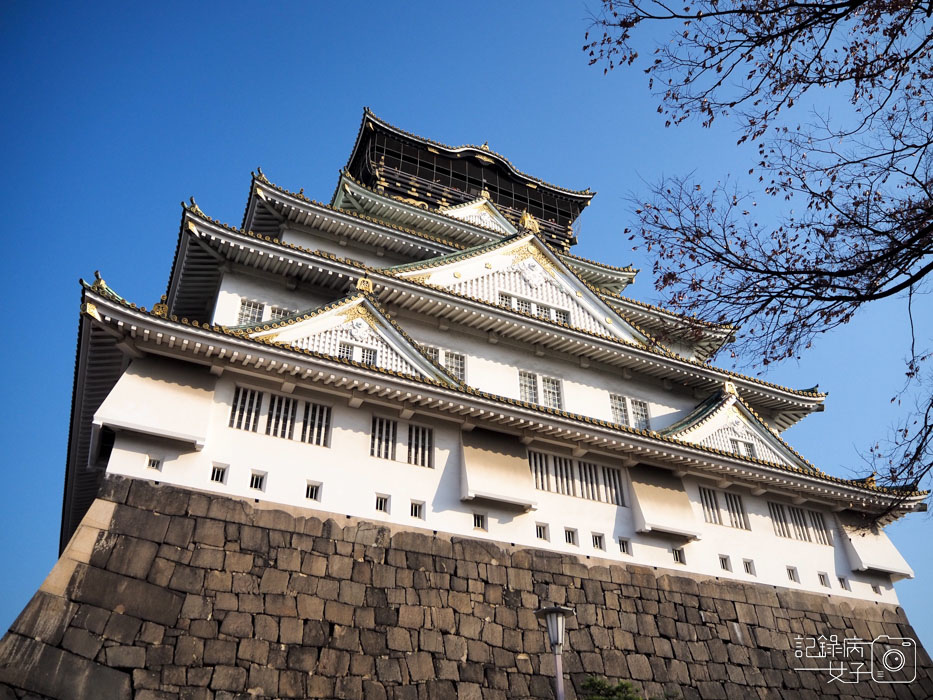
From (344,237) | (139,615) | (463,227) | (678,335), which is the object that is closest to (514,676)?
(139,615)

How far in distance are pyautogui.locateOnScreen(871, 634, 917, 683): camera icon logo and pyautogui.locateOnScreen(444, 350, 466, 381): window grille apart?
43.1 feet

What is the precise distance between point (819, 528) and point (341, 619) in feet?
47.3

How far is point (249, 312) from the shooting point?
59.9 feet

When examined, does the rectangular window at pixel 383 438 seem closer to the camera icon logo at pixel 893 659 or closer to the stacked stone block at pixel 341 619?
the stacked stone block at pixel 341 619

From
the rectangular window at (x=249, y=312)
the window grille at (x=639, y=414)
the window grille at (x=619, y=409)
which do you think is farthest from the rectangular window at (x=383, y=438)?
the window grille at (x=639, y=414)

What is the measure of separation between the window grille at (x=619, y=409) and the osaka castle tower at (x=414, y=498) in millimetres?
114

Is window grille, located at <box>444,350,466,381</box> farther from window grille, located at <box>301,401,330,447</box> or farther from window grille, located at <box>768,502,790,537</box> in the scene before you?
window grille, located at <box>768,502,790,537</box>

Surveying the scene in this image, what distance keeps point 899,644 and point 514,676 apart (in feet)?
40.3

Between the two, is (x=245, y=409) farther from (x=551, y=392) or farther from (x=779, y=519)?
(x=779, y=519)

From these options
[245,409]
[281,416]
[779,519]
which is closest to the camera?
[245,409]

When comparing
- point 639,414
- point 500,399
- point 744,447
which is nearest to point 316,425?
point 500,399

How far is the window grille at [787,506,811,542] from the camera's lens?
1986 cm

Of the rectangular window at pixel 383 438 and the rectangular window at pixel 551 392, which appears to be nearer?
the rectangular window at pixel 383 438

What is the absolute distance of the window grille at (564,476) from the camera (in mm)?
17188
